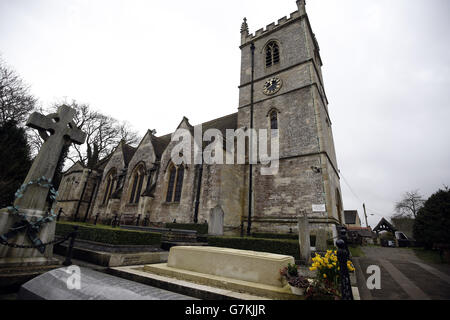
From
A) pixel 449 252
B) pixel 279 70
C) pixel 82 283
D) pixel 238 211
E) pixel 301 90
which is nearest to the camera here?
pixel 82 283

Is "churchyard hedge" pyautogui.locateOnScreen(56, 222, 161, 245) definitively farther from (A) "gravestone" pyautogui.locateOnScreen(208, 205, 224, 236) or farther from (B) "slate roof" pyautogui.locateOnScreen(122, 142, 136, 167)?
(B) "slate roof" pyautogui.locateOnScreen(122, 142, 136, 167)

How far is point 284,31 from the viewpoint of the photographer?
19312mm

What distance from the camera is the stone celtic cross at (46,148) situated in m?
4.58

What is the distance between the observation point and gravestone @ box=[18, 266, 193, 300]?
7.89ft

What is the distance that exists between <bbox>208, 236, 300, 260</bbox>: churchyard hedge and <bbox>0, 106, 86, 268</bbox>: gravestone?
6.84 m

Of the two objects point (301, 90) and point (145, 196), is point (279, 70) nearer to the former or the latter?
point (301, 90)

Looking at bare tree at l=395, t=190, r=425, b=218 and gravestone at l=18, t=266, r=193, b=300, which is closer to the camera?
gravestone at l=18, t=266, r=193, b=300

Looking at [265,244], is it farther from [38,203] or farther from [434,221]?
[434,221]

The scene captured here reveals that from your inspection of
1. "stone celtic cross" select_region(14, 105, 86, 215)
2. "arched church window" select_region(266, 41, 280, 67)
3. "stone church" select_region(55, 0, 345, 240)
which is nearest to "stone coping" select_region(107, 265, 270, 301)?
"stone celtic cross" select_region(14, 105, 86, 215)

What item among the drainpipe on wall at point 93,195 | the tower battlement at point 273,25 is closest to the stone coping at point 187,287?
the drainpipe on wall at point 93,195

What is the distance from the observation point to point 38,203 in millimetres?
4660

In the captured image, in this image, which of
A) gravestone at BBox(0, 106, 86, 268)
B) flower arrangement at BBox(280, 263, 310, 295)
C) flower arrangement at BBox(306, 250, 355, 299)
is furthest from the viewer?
gravestone at BBox(0, 106, 86, 268)
